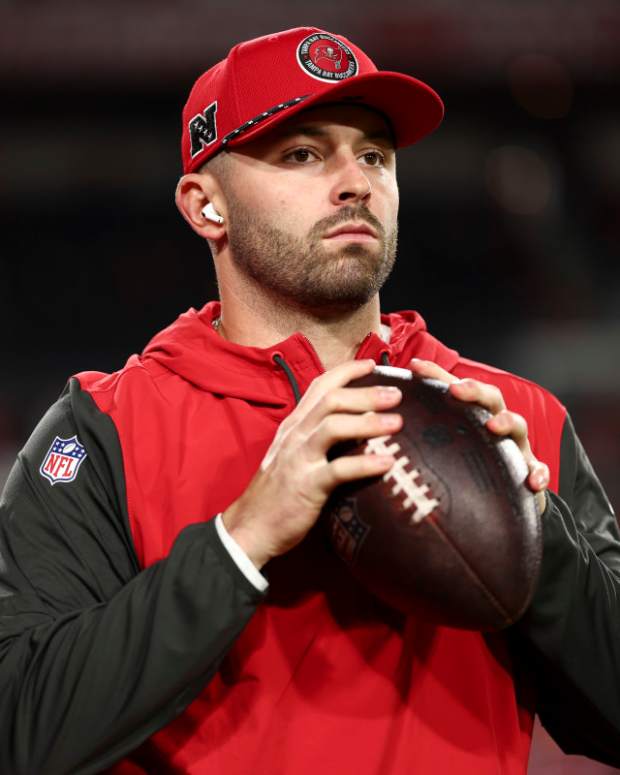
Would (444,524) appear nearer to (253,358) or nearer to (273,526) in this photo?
(273,526)

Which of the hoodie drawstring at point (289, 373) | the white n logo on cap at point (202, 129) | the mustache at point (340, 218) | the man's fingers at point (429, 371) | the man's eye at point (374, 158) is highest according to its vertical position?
the white n logo on cap at point (202, 129)

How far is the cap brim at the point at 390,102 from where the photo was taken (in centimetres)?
166

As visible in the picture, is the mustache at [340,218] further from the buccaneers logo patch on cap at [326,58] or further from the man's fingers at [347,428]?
the man's fingers at [347,428]

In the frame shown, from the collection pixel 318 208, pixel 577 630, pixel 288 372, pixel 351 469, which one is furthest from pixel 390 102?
pixel 577 630

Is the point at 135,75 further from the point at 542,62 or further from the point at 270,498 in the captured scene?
the point at 270,498

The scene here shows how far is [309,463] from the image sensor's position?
4.29 ft

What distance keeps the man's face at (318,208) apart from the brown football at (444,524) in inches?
15.1

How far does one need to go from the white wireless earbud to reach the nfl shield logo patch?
1.50 ft

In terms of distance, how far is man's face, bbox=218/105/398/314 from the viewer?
65.7 inches

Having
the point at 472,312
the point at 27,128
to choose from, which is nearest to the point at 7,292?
the point at 27,128

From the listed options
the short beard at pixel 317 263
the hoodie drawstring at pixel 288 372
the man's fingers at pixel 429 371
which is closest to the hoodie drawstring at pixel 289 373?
the hoodie drawstring at pixel 288 372

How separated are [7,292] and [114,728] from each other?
274 inches

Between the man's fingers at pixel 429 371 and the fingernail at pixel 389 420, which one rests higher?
the man's fingers at pixel 429 371

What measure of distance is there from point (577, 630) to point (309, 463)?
49 centimetres
